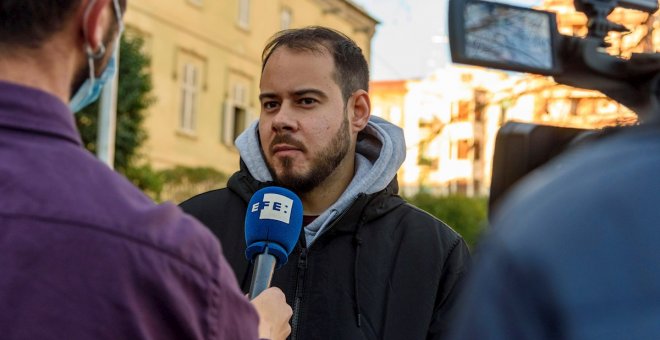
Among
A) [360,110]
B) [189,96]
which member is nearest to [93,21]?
[360,110]

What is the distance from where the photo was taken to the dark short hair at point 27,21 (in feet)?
5.72

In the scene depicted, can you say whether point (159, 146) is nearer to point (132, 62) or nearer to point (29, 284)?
point (132, 62)

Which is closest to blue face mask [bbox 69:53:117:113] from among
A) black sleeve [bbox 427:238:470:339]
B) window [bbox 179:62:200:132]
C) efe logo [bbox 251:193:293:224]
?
efe logo [bbox 251:193:293:224]

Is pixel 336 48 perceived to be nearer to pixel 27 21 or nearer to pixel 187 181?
pixel 27 21

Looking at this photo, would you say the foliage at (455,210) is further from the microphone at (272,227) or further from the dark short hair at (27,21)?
the dark short hair at (27,21)

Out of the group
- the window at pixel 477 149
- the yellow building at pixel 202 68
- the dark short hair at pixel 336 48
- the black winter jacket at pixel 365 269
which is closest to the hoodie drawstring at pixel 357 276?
the black winter jacket at pixel 365 269

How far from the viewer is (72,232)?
1.69m

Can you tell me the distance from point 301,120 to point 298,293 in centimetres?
61

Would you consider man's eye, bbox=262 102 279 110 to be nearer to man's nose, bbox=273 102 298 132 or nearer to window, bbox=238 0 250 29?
man's nose, bbox=273 102 298 132

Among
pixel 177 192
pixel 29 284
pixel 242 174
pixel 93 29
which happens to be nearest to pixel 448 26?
pixel 93 29

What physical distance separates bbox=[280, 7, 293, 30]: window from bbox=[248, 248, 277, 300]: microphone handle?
3475 cm

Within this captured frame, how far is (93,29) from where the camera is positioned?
6.06ft

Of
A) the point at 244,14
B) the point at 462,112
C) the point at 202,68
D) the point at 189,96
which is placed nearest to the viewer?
the point at 462,112

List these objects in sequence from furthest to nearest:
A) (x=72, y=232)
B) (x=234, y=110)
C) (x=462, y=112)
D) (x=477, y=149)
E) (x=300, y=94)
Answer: (x=234, y=110) → (x=477, y=149) → (x=462, y=112) → (x=300, y=94) → (x=72, y=232)
